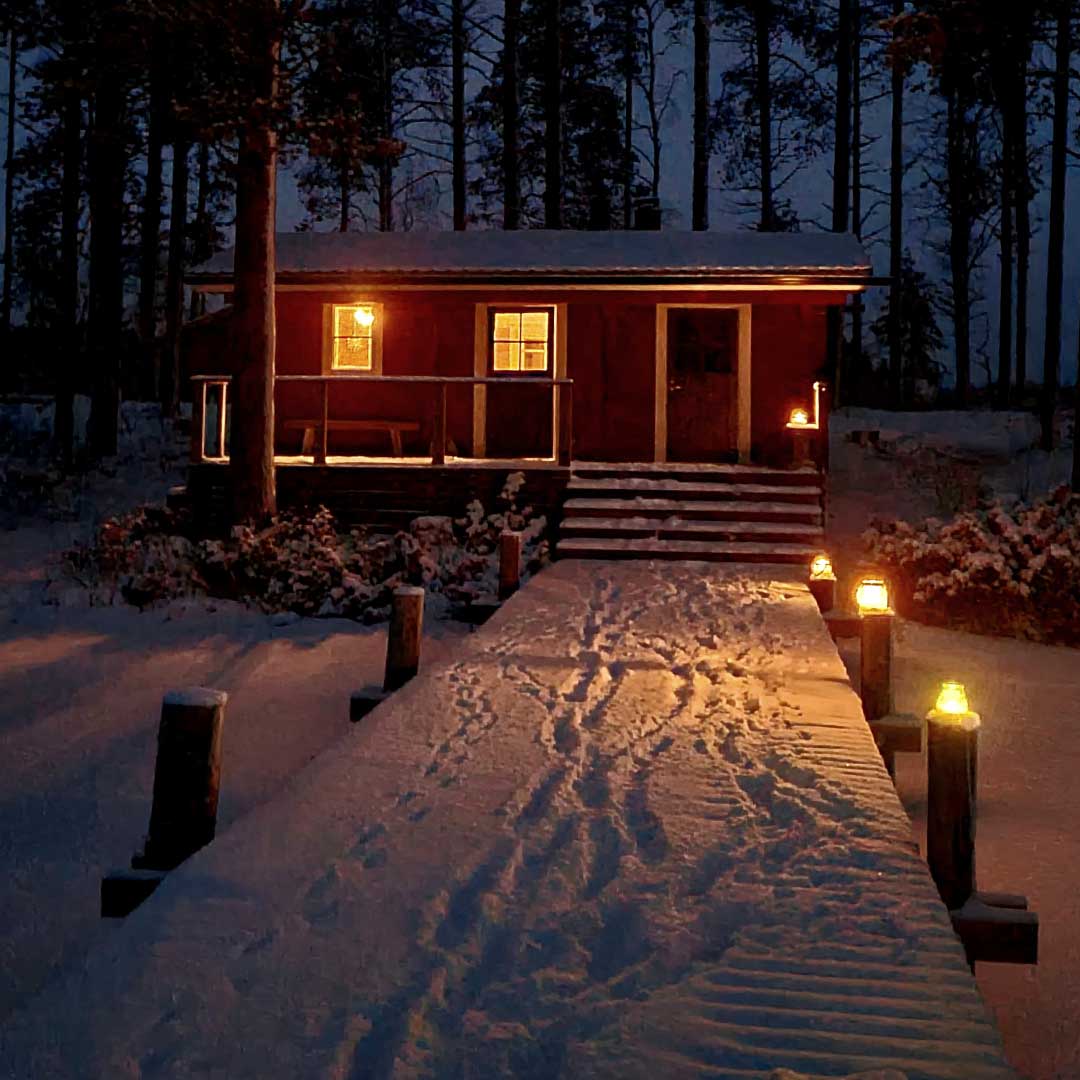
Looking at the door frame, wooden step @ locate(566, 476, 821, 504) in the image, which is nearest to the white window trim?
the door frame

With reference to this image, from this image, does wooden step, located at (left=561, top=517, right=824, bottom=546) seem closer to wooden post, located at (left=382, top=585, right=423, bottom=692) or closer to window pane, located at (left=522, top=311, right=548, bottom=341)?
window pane, located at (left=522, top=311, right=548, bottom=341)

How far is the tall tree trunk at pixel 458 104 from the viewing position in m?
27.8

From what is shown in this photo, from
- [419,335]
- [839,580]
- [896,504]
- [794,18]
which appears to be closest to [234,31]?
[419,335]

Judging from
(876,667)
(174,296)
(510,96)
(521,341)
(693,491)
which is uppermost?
(510,96)

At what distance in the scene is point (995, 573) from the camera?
11164 mm

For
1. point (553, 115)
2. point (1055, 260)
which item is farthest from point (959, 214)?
point (553, 115)

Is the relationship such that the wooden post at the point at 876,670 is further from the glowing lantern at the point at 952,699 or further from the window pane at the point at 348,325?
the window pane at the point at 348,325

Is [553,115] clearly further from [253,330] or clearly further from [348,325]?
[253,330]

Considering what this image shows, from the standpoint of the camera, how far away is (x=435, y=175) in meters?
29.5

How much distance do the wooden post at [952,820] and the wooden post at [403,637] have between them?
3870mm

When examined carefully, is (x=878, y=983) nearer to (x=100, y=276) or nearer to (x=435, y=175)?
(x=100, y=276)

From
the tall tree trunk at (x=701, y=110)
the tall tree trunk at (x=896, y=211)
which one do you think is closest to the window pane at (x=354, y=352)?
the tall tree trunk at (x=701, y=110)

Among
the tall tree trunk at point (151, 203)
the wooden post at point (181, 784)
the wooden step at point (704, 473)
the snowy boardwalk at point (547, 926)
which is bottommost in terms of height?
the snowy boardwalk at point (547, 926)

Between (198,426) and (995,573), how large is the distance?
899cm
